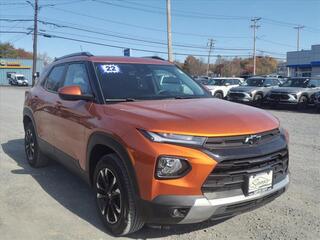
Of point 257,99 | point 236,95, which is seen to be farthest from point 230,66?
point 257,99

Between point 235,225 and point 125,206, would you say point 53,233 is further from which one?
point 235,225

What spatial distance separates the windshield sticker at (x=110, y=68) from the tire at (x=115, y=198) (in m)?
1.23

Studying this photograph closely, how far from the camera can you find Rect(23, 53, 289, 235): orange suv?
11.3 feet

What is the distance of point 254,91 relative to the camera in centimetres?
2295

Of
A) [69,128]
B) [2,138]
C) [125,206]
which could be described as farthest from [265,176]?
[2,138]

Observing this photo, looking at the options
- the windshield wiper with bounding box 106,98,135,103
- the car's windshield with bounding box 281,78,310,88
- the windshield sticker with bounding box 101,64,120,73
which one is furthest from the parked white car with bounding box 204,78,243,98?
the windshield wiper with bounding box 106,98,135,103

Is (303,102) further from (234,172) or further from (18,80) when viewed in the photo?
Answer: (18,80)

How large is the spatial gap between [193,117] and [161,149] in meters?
0.52

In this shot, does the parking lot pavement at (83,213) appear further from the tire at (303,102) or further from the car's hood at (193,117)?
the tire at (303,102)

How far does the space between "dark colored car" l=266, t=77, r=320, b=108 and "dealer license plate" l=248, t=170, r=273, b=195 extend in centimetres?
1762

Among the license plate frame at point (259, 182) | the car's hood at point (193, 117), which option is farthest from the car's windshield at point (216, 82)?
the license plate frame at point (259, 182)

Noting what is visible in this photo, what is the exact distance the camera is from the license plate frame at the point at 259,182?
3612mm

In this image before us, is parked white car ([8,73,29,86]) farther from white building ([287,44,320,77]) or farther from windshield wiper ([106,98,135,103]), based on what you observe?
windshield wiper ([106,98,135,103])

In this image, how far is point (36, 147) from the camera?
6578 millimetres
